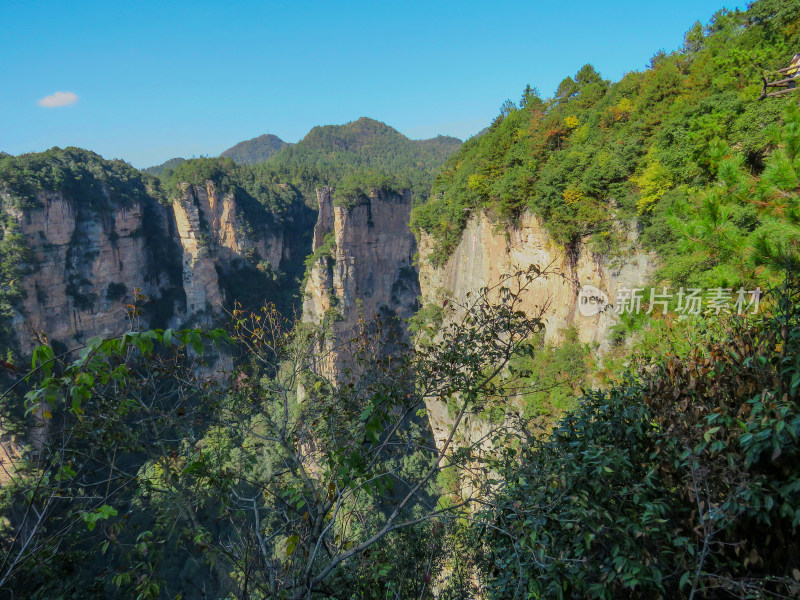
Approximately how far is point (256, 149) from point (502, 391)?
136411 millimetres

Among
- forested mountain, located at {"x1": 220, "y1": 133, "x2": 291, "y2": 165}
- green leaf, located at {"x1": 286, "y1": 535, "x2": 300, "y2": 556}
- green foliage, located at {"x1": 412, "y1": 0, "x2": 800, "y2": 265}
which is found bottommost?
green leaf, located at {"x1": 286, "y1": 535, "x2": 300, "y2": 556}

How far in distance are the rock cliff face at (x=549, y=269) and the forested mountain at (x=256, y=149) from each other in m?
115

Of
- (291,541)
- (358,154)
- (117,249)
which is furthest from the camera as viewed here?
(358,154)

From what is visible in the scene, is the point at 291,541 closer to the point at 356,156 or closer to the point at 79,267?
the point at 79,267

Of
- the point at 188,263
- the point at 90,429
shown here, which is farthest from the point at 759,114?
the point at 188,263

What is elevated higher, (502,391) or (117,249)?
(117,249)

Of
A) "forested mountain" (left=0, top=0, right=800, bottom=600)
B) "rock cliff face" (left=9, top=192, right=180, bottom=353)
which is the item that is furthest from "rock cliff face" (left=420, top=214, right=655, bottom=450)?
"rock cliff face" (left=9, top=192, right=180, bottom=353)

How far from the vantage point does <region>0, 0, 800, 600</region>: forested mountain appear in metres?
2.50

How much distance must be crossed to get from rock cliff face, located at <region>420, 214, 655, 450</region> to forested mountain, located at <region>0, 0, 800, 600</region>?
0.09 metres

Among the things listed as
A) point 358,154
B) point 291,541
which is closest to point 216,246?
point 291,541

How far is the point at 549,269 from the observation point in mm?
12328

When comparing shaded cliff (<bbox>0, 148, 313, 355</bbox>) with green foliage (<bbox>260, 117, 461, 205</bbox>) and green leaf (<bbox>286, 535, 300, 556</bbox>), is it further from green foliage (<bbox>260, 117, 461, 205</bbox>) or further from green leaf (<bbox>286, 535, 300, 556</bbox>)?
green leaf (<bbox>286, 535, 300, 556</bbox>)

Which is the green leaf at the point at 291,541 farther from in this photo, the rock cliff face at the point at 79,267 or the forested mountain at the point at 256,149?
the forested mountain at the point at 256,149

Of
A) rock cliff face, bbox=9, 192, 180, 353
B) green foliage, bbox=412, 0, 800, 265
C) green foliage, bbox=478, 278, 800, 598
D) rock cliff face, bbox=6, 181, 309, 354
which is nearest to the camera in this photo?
green foliage, bbox=478, 278, 800, 598
